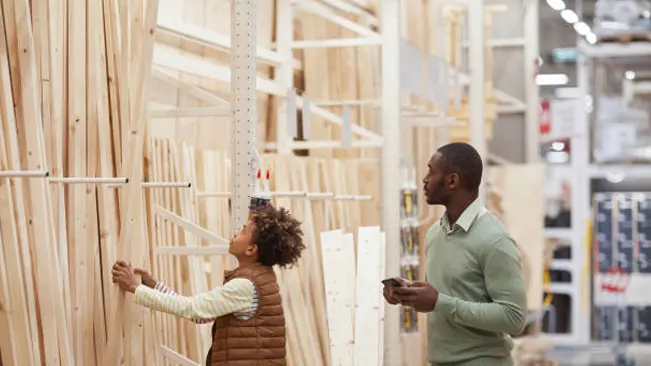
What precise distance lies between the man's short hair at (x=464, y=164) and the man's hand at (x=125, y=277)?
1195 millimetres

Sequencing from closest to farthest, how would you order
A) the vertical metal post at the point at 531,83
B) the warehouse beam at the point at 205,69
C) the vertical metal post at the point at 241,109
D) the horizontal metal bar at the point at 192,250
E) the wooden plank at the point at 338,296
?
1. the vertical metal post at the point at 241,109
2. the horizontal metal bar at the point at 192,250
3. the warehouse beam at the point at 205,69
4. the wooden plank at the point at 338,296
5. the vertical metal post at the point at 531,83

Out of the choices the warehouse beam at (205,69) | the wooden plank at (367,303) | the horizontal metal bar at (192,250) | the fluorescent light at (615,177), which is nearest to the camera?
the horizontal metal bar at (192,250)

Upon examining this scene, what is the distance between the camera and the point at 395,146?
7.91 meters

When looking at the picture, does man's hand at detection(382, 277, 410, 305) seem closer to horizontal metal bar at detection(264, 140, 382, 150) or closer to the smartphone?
the smartphone

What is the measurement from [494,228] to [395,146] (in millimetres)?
3584

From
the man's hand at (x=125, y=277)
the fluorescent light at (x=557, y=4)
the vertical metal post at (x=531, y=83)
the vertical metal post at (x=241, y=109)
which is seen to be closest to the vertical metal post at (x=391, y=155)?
the vertical metal post at (x=241, y=109)

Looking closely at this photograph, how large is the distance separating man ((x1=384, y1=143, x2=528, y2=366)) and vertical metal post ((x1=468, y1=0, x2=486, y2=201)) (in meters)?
6.03

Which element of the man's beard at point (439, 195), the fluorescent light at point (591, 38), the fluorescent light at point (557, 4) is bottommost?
the man's beard at point (439, 195)

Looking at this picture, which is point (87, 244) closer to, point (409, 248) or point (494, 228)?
point (494, 228)

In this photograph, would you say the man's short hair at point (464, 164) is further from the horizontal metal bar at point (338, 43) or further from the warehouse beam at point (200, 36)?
the horizontal metal bar at point (338, 43)

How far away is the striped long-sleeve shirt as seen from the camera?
4273 mm

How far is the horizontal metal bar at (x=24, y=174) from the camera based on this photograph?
3795mm

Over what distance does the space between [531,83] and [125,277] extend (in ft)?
33.5

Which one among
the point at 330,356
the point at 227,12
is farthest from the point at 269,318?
the point at 227,12
